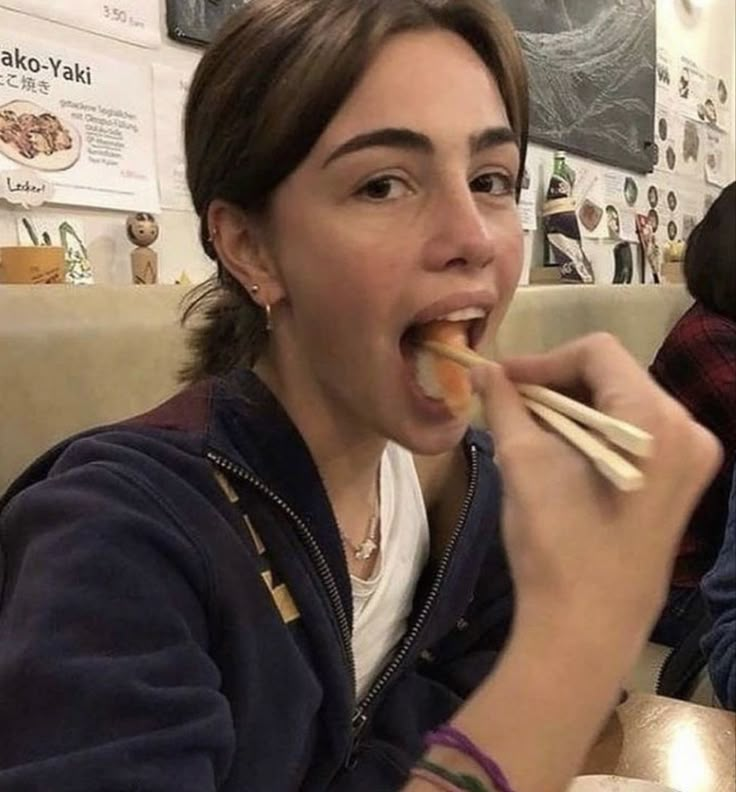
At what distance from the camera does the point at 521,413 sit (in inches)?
23.8

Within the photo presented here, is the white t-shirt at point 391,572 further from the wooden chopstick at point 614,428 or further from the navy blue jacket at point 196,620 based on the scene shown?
the wooden chopstick at point 614,428

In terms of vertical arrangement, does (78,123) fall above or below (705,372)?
above

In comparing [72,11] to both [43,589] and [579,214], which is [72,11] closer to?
[43,589]

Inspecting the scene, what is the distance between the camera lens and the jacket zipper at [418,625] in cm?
89

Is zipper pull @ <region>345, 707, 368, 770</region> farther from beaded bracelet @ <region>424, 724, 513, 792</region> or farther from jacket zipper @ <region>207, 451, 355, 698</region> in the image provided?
beaded bracelet @ <region>424, 724, 513, 792</region>

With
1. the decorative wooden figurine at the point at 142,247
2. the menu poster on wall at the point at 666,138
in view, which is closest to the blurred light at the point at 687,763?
the decorative wooden figurine at the point at 142,247

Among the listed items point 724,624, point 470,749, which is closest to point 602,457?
point 470,749

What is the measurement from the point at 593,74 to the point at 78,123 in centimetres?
183

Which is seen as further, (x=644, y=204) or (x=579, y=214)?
(x=644, y=204)

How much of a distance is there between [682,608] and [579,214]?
52.2 inches

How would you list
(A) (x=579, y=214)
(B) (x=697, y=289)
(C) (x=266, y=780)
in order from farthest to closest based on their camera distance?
1. (A) (x=579, y=214)
2. (B) (x=697, y=289)
3. (C) (x=266, y=780)

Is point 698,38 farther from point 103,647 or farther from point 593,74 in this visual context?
point 103,647

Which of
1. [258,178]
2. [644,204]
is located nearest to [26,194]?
→ [258,178]

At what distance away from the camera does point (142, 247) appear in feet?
4.86
